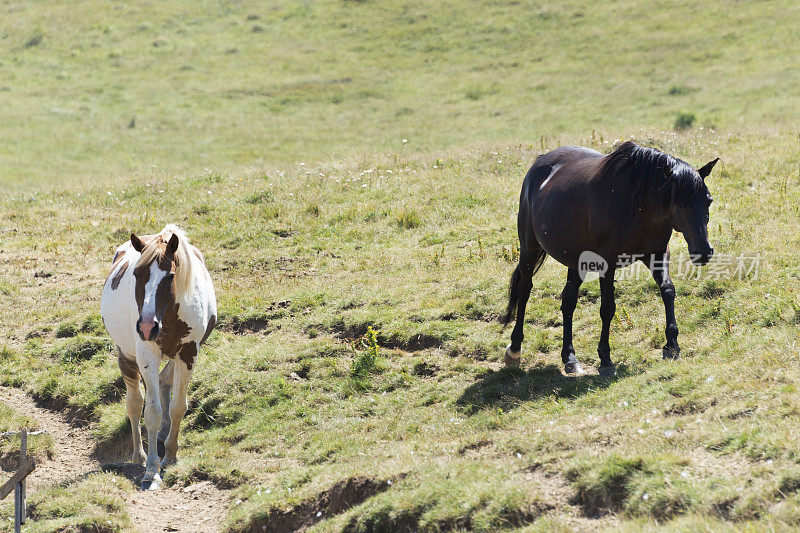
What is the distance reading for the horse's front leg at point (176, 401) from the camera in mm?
9398

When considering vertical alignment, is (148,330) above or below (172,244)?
below

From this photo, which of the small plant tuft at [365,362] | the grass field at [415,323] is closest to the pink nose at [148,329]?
the grass field at [415,323]

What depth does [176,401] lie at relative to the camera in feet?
30.9

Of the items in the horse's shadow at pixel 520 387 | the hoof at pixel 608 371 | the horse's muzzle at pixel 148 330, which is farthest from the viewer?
the hoof at pixel 608 371

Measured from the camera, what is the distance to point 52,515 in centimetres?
801

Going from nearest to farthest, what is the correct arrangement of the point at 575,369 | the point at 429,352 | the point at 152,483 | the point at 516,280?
1. the point at 152,483
2. the point at 575,369
3. the point at 516,280
4. the point at 429,352

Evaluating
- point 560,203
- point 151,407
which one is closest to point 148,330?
point 151,407

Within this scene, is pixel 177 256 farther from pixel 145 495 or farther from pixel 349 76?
pixel 349 76

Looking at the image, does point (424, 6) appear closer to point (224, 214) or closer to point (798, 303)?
point (224, 214)

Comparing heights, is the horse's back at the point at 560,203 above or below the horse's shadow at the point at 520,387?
above

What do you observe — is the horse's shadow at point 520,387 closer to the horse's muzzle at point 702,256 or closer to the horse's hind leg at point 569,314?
the horse's hind leg at point 569,314

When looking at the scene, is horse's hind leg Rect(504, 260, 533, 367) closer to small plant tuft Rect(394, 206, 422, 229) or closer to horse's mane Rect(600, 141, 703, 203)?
horse's mane Rect(600, 141, 703, 203)

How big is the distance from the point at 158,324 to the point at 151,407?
61.9 inches

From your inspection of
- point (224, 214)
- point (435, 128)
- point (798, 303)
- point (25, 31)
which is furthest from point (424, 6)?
point (798, 303)
